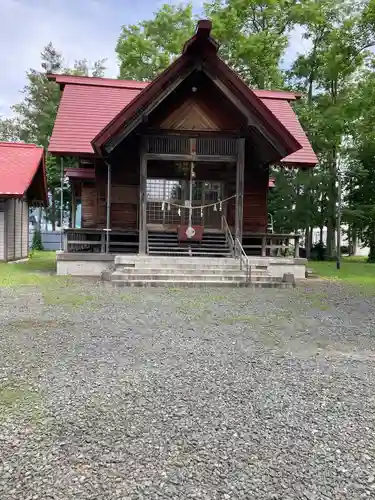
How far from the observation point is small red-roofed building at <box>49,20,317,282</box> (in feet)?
37.1

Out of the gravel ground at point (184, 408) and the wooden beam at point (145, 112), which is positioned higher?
the wooden beam at point (145, 112)

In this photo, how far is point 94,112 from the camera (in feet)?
48.4

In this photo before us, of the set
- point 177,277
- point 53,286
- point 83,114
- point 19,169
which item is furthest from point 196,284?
point 19,169

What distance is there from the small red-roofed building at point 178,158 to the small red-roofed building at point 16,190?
3.64 meters

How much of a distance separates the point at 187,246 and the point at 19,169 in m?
9.56

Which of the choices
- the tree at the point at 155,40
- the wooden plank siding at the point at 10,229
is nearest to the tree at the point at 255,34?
the tree at the point at 155,40

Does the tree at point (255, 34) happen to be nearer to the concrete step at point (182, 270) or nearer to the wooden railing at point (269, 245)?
the wooden railing at point (269, 245)

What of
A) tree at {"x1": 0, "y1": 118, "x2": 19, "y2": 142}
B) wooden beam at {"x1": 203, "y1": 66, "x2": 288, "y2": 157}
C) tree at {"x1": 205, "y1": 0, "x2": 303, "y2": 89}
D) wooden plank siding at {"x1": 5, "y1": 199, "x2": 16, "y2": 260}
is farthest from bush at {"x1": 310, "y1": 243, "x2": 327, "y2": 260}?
tree at {"x1": 0, "y1": 118, "x2": 19, "y2": 142}

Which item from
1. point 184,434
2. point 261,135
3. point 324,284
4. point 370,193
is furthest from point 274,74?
point 184,434

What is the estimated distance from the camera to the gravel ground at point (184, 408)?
2221 mm

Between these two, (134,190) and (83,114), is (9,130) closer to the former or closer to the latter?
(83,114)

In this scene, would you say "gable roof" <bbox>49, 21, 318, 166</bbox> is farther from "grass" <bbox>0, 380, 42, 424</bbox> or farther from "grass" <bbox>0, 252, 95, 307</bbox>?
"grass" <bbox>0, 380, 42, 424</bbox>

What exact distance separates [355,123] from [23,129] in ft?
89.8

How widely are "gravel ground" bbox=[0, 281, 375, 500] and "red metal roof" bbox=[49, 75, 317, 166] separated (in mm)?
8231
